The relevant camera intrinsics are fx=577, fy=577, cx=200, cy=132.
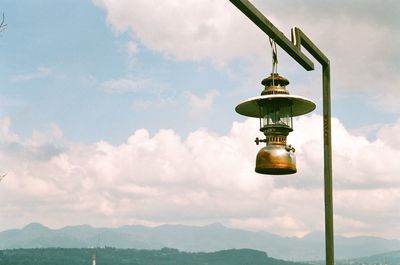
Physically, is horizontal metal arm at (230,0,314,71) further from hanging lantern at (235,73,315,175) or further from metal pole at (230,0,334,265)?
hanging lantern at (235,73,315,175)

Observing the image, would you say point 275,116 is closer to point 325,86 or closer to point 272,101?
point 272,101

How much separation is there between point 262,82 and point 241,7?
1500 millimetres

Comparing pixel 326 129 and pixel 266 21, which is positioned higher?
pixel 266 21

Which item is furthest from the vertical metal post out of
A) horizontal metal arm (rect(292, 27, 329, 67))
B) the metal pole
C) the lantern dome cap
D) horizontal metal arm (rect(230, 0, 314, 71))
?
horizontal metal arm (rect(230, 0, 314, 71))

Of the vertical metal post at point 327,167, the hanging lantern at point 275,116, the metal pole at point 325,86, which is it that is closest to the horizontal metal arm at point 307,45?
the metal pole at point 325,86

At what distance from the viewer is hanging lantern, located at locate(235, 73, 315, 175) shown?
19.5 feet

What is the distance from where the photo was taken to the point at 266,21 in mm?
5250

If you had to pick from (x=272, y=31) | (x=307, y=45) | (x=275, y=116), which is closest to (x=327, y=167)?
(x=275, y=116)

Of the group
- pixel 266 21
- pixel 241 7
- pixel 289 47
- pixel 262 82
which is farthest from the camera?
pixel 262 82

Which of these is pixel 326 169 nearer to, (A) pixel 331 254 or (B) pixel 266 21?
(A) pixel 331 254

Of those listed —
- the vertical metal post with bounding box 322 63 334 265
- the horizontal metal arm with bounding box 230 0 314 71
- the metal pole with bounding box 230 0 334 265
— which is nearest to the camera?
the horizontal metal arm with bounding box 230 0 314 71

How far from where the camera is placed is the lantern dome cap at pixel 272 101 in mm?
5996

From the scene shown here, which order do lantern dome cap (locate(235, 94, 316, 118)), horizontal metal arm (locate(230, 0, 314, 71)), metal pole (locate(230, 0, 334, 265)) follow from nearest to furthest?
horizontal metal arm (locate(230, 0, 314, 71)) → metal pole (locate(230, 0, 334, 265)) → lantern dome cap (locate(235, 94, 316, 118))

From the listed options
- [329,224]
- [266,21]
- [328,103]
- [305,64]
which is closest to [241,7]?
[266,21]
